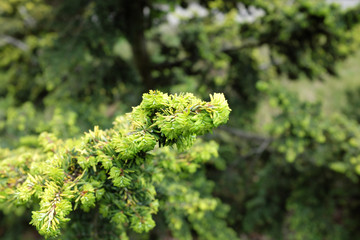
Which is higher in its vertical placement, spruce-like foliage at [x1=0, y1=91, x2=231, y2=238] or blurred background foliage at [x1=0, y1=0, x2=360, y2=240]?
blurred background foliage at [x1=0, y1=0, x2=360, y2=240]

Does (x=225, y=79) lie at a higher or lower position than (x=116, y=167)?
higher

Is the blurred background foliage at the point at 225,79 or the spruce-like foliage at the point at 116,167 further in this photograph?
the blurred background foliage at the point at 225,79

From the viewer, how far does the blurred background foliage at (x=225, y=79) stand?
3203 millimetres

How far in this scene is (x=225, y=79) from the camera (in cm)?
499

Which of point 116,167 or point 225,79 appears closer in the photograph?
point 116,167

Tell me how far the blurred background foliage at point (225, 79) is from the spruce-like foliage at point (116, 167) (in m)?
1.33

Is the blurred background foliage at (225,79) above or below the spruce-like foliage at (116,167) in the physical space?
above

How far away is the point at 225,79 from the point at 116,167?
4.14 meters

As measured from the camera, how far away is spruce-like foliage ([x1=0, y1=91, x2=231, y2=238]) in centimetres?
100

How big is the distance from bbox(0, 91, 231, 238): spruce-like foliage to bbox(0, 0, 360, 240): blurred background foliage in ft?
4.36

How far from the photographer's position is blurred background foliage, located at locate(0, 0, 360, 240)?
10.5 ft

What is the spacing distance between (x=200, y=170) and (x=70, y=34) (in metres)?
2.75

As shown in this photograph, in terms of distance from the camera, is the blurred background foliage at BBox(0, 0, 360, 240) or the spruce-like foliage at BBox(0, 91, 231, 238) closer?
the spruce-like foliage at BBox(0, 91, 231, 238)

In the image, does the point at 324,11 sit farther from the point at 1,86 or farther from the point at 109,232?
the point at 1,86
